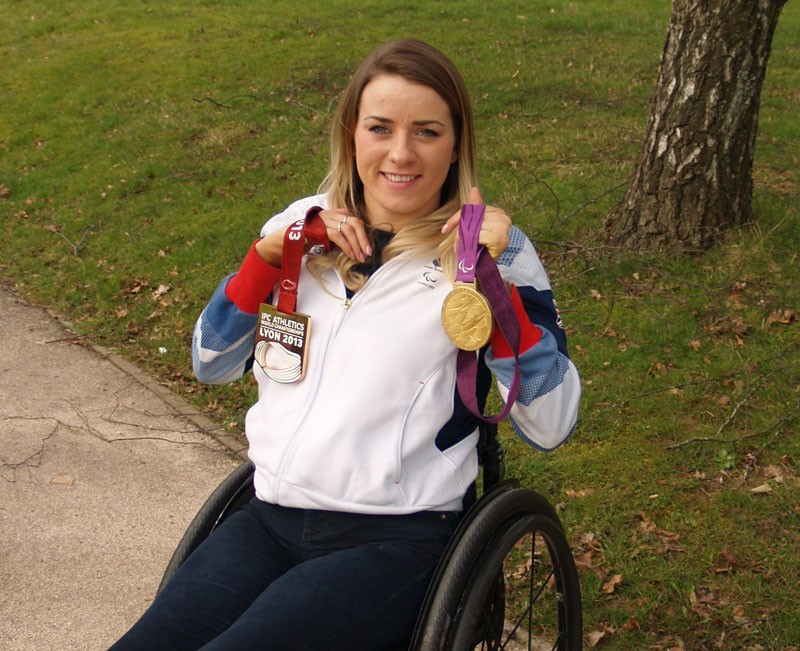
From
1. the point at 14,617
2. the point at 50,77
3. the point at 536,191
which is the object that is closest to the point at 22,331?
the point at 14,617

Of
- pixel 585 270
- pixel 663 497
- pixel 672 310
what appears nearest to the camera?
pixel 663 497

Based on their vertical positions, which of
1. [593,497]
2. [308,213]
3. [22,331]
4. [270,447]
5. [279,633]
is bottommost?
[22,331]

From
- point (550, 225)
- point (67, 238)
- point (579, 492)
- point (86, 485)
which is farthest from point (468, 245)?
point (67, 238)

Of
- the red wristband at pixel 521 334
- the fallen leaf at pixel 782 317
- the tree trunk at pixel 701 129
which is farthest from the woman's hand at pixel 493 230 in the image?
the tree trunk at pixel 701 129

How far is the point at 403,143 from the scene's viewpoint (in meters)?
2.07

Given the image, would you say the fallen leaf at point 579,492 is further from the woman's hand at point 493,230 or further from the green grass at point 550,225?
the woman's hand at point 493,230

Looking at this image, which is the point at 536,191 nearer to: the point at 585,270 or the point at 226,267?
the point at 585,270

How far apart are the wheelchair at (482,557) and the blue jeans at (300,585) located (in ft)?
0.33

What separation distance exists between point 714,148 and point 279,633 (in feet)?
13.3

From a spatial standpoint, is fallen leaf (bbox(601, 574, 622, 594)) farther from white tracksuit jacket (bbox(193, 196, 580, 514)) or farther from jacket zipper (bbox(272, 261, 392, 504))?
jacket zipper (bbox(272, 261, 392, 504))

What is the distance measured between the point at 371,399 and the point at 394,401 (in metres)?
0.05

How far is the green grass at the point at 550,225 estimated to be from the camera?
330cm

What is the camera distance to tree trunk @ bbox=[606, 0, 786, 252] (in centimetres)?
466

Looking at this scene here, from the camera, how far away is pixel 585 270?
203 inches
